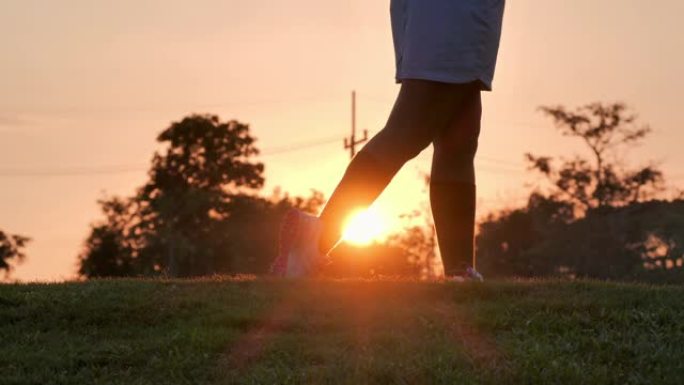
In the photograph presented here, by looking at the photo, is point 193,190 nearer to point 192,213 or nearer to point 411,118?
point 192,213

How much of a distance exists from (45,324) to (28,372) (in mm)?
829

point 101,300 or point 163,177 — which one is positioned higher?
point 163,177

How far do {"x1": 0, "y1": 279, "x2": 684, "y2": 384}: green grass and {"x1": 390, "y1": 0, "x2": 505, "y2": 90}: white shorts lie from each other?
119cm

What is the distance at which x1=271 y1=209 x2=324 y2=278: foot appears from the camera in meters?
6.37

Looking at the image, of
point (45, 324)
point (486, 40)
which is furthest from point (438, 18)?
point (45, 324)

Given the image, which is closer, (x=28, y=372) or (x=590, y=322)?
(x=28, y=372)

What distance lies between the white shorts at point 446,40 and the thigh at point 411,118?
3.2 inches

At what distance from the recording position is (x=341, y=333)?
536 centimetres

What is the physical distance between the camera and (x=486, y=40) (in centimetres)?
618

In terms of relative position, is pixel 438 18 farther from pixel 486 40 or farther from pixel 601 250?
pixel 601 250

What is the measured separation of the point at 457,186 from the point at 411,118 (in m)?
0.76

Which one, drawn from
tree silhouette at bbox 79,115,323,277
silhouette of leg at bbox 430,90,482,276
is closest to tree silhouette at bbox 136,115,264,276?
tree silhouette at bbox 79,115,323,277

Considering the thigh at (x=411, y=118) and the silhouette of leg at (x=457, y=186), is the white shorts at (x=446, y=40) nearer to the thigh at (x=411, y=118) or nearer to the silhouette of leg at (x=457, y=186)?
the thigh at (x=411, y=118)

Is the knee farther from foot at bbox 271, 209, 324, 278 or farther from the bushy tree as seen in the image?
the bushy tree
